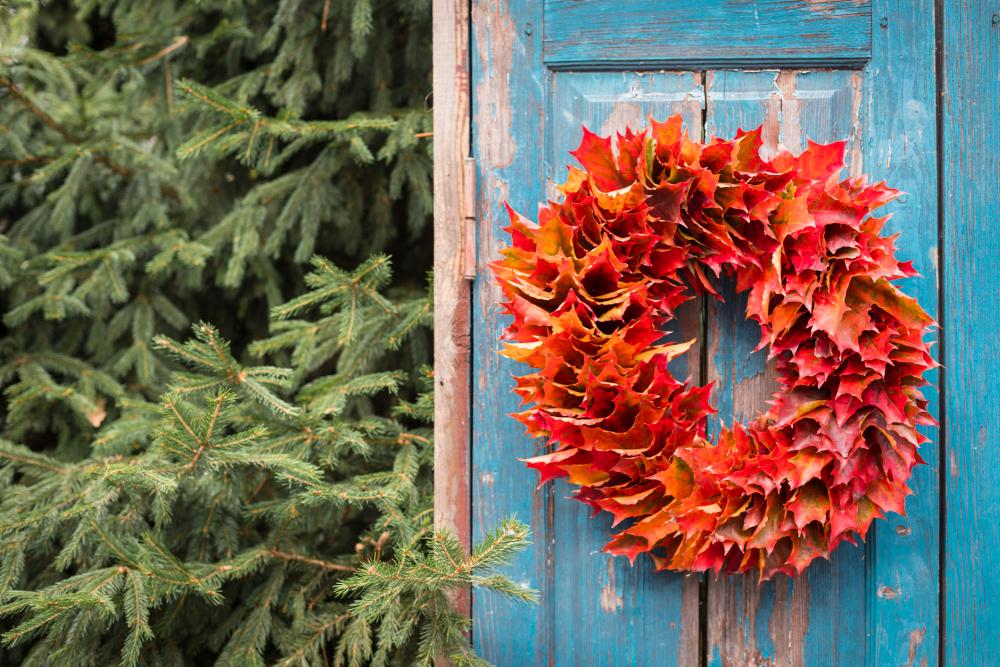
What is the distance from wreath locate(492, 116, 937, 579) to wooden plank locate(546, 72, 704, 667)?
0.34 feet

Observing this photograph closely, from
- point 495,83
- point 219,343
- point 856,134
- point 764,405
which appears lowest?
point 764,405

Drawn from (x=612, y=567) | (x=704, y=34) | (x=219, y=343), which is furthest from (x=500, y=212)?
(x=612, y=567)

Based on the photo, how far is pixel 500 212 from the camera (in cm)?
158

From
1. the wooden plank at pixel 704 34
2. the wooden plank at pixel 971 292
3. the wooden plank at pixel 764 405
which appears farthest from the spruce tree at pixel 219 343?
the wooden plank at pixel 971 292

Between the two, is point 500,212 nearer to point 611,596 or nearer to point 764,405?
point 764,405

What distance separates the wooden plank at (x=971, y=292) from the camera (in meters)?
1.53

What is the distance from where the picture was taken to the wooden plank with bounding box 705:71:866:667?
152 centimetres

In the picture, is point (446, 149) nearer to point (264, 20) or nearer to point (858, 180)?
point (858, 180)

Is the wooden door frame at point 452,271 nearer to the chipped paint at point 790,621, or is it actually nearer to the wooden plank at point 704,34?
the wooden plank at point 704,34

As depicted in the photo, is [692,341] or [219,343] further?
[219,343]

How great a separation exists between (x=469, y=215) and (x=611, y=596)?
836 millimetres

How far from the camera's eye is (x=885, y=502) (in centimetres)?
141

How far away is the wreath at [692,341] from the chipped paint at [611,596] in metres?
0.10

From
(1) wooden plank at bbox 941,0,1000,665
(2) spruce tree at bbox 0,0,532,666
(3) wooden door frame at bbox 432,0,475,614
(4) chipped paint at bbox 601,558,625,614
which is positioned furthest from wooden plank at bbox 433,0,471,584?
(1) wooden plank at bbox 941,0,1000,665
